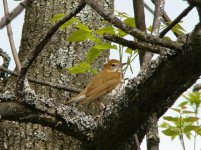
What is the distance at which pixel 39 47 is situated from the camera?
2562 millimetres

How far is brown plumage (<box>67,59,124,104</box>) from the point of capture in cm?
453

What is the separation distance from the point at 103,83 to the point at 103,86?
6 centimetres

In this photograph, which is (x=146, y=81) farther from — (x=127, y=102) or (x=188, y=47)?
(x=188, y=47)

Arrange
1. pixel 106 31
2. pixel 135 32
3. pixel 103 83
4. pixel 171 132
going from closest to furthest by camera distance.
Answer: pixel 135 32, pixel 106 31, pixel 171 132, pixel 103 83

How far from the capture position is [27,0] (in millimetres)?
1384

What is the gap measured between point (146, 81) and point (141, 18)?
0.77 m

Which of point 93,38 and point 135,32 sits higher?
point 93,38

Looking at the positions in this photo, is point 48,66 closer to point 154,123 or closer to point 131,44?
point 154,123

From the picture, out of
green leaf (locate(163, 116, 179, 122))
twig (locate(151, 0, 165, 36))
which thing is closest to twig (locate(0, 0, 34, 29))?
twig (locate(151, 0, 165, 36))

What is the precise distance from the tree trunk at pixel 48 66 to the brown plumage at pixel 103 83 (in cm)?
15

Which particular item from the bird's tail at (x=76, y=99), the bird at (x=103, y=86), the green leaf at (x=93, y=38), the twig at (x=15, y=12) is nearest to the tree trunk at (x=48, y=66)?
the bird's tail at (x=76, y=99)

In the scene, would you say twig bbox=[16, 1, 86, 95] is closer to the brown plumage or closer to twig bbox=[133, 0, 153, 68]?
twig bbox=[133, 0, 153, 68]

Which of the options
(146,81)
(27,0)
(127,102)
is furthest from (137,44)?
(27,0)

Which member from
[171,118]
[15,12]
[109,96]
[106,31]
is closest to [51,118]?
[106,31]
